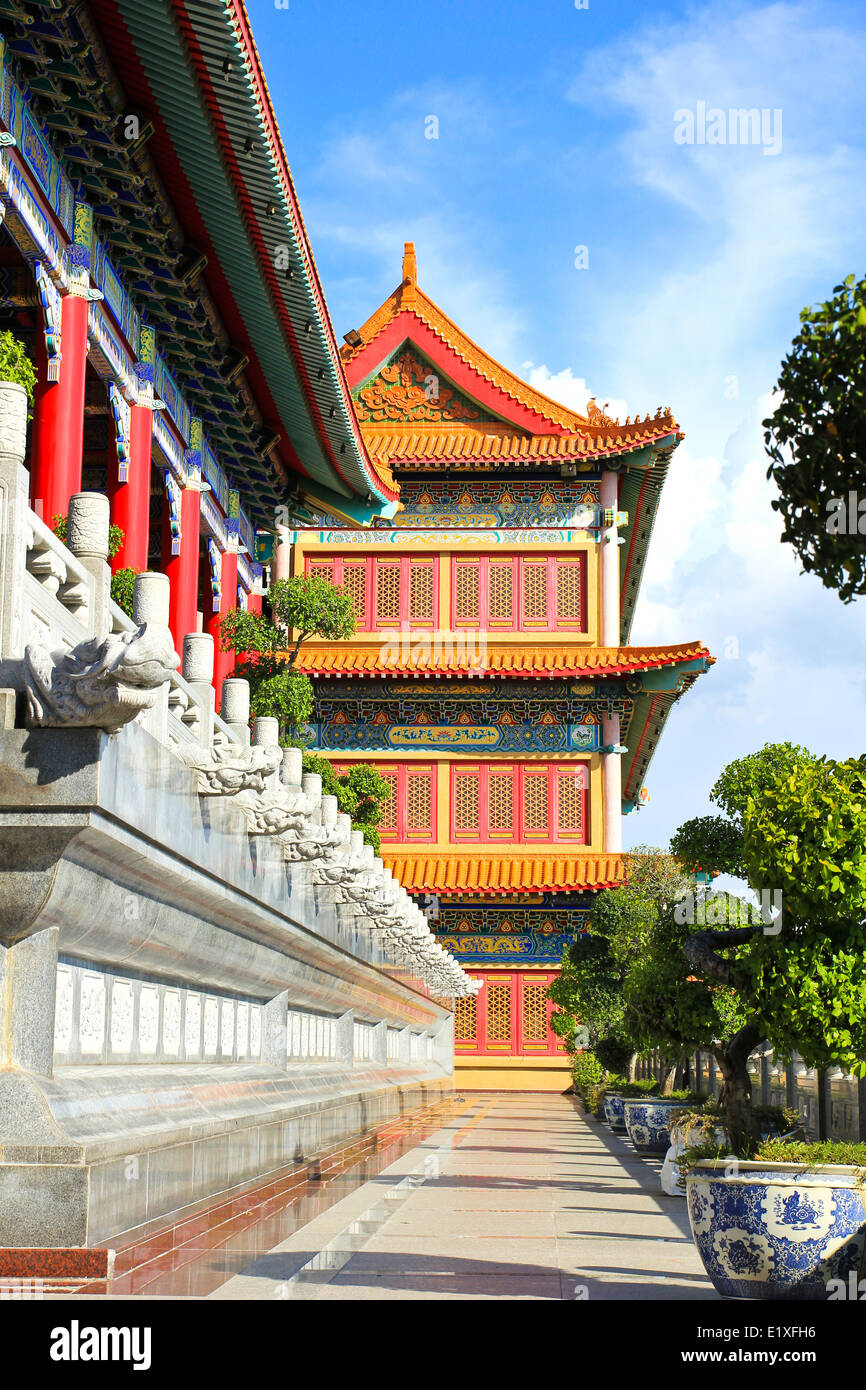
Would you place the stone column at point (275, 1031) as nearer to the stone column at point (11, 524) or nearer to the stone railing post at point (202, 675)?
the stone railing post at point (202, 675)

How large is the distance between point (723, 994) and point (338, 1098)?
486 centimetres

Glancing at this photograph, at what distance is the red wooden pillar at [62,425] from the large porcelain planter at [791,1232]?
911 cm

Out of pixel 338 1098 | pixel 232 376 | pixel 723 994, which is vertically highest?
pixel 232 376

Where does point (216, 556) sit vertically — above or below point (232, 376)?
below

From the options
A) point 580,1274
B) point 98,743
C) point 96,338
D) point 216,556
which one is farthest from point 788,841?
point 216,556

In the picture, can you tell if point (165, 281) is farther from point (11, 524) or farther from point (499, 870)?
point (499, 870)

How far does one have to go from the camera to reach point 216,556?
22312mm

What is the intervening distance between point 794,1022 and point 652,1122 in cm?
931

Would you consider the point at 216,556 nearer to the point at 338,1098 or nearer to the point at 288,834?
the point at 338,1098

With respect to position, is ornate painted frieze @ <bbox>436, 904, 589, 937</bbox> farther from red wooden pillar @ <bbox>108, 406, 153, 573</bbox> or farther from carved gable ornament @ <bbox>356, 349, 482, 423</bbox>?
red wooden pillar @ <bbox>108, 406, 153, 573</bbox>

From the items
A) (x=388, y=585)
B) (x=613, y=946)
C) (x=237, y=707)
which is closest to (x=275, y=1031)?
(x=237, y=707)

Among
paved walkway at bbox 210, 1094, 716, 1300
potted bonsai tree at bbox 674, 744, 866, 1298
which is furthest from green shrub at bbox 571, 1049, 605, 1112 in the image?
potted bonsai tree at bbox 674, 744, 866, 1298

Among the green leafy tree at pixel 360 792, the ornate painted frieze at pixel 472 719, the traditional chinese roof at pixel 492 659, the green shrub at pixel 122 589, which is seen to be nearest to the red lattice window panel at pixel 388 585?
the traditional chinese roof at pixel 492 659

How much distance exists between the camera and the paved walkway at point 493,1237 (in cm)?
722
